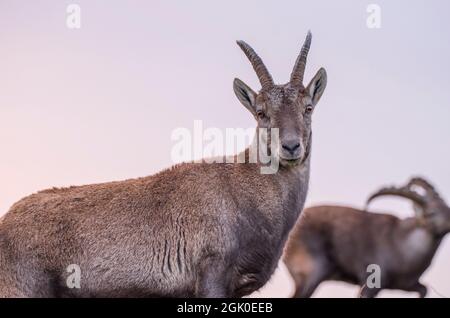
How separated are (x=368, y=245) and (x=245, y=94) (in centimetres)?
610

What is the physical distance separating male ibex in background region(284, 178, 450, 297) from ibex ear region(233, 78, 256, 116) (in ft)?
16.4

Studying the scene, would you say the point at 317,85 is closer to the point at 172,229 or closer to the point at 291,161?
the point at 291,161

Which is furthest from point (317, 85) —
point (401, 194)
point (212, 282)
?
point (401, 194)

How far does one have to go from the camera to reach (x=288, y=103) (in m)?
13.5

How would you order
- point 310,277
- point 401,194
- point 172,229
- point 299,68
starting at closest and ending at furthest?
1. point 172,229
2. point 299,68
3. point 310,277
4. point 401,194

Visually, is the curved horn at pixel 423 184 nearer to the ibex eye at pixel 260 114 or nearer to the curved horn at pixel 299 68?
the curved horn at pixel 299 68

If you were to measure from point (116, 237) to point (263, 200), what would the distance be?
2264 mm

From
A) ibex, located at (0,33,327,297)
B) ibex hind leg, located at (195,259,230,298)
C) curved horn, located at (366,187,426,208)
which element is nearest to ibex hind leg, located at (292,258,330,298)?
curved horn, located at (366,187,426,208)

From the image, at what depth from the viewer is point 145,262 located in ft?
42.1

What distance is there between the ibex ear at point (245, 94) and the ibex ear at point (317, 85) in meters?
0.94

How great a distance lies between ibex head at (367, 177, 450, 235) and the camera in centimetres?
1872

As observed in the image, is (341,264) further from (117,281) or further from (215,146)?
(117,281)

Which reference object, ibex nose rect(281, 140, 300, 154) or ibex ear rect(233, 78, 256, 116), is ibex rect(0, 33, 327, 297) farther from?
ibex ear rect(233, 78, 256, 116)

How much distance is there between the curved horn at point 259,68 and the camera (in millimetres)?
14078
